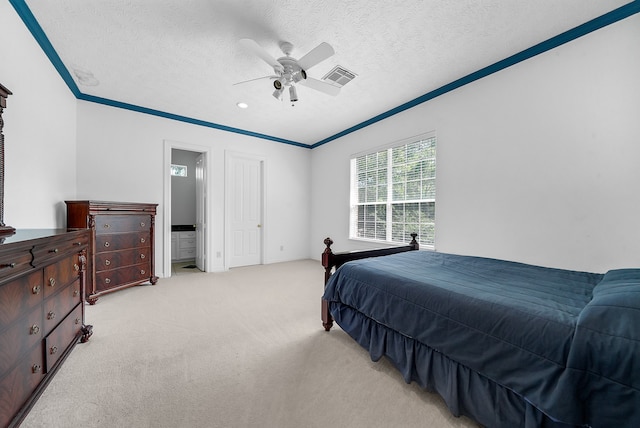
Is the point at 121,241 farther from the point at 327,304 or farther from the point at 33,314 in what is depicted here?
the point at 327,304

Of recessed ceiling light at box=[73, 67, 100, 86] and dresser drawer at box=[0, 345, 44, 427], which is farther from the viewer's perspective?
recessed ceiling light at box=[73, 67, 100, 86]

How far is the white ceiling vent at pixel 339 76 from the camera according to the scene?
2.81 m

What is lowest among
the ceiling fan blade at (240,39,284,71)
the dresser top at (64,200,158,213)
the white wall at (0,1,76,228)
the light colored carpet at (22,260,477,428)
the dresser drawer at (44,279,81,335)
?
the light colored carpet at (22,260,477,428)

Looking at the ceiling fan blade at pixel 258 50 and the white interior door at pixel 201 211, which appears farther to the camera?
the white interior door at pixel 201 211

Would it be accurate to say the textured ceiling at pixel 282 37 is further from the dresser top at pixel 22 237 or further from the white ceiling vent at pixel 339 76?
the dresser top at pixel 22 237

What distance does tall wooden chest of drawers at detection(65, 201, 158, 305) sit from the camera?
2977 mm

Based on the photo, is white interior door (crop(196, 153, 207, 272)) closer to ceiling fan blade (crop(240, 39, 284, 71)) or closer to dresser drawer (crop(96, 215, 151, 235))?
dresser drawer (crop(96, 215, 151, 235))

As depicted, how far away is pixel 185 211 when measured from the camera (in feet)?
20.4

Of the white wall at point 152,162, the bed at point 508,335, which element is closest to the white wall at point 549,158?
the bed at point 508,335

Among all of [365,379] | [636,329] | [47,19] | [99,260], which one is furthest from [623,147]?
[99,260]

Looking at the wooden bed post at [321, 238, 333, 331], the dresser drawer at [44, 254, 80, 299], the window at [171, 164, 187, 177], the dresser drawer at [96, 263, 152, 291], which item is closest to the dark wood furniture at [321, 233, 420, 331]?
the wooden bed post at [321, 238, 333, 331]

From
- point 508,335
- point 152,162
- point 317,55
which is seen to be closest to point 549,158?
point 508,335

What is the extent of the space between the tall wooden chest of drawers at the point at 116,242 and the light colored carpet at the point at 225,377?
42 centimetres

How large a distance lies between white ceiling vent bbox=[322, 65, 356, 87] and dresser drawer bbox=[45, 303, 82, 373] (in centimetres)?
332
